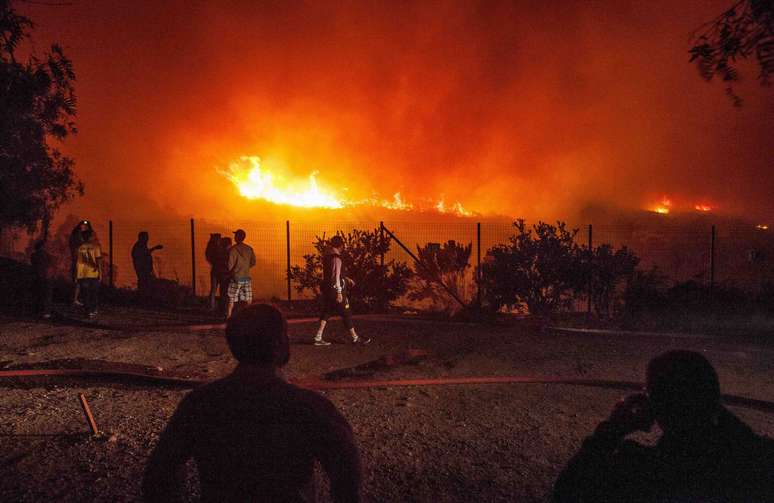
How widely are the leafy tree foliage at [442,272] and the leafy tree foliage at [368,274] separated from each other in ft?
1.58

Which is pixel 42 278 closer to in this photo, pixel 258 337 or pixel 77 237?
pixel 77 237

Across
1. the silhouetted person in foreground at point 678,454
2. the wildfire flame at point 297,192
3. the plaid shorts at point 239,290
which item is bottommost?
the plaid shorts at point 239,290

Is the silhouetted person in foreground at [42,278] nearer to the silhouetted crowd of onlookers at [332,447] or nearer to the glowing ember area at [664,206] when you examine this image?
the silhouetted crowd of onlookers at [332,447]

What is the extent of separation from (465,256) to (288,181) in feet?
78.9

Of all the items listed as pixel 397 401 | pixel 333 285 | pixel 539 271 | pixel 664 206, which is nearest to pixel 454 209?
pixel 664 206

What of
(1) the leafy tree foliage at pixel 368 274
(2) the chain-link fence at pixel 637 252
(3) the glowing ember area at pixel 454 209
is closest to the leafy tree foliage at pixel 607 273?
(2) the chain-link fence at pixel 637 252

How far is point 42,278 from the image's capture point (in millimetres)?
12391

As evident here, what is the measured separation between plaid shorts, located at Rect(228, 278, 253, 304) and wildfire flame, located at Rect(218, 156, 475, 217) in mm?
24923

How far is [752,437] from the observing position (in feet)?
6.37

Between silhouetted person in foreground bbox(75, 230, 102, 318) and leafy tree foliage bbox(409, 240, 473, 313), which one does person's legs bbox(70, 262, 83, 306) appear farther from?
leafy tree foliage bbox(409, 240, 473, 313)

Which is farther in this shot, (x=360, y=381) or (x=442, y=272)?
(x=442, y=272)

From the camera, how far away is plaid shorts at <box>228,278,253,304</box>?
11.2 meters

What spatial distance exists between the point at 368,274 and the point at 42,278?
763 centimetres

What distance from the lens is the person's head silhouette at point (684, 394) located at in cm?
194
